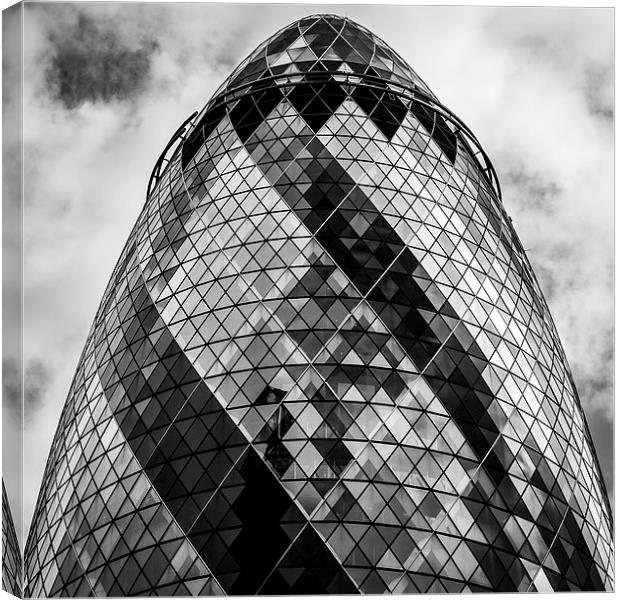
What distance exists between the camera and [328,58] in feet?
100.0

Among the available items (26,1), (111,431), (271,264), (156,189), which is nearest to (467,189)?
(271,264)

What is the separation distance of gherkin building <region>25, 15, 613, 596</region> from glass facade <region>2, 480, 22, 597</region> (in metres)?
1.75

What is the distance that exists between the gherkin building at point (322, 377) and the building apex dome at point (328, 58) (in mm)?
87

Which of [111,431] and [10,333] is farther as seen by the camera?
[111,431]

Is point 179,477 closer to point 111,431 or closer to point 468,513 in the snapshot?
point 111,431

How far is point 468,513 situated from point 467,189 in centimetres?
1030

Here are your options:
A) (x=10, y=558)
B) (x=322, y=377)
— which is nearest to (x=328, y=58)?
(x=322, y=377)

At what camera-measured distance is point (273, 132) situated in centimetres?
2838

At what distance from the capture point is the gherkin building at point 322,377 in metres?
22.1

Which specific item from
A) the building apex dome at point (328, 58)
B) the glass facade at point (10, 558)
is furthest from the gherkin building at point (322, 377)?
the glass facade at point (10, 558)

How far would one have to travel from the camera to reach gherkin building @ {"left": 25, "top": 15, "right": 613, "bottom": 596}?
72.6ft

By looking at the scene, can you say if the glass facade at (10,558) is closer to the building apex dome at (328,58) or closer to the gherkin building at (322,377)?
the gherkin building at (322,377)

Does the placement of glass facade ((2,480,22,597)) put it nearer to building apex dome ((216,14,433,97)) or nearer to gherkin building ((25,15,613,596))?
Answer: gherkin building ((25,15,613,596))

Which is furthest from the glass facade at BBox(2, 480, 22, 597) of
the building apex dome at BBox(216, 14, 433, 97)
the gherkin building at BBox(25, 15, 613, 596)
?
the building apex dome at BBox(216, 14, 433, 97)
